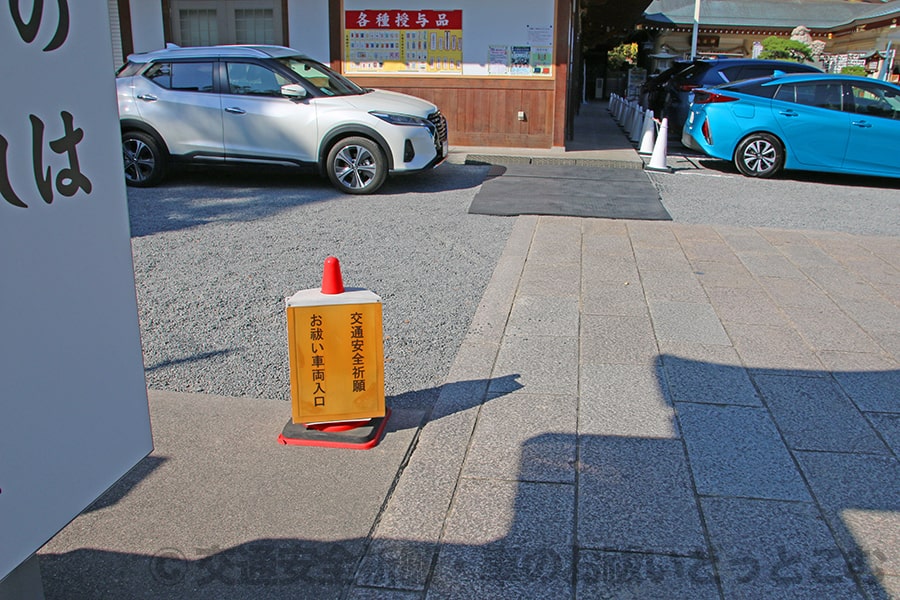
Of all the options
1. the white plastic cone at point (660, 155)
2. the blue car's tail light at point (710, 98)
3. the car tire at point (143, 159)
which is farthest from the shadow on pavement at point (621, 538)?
the blue car's tail light at point (710, 98)

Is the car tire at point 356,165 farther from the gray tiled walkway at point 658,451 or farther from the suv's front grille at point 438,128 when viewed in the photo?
the gray tiled walkway at point 658,451

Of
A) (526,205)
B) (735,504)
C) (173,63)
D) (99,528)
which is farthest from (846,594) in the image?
(173,63)

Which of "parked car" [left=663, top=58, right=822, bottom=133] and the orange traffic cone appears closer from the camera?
the orange traffic cone

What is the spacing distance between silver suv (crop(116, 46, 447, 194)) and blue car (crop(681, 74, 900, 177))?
4739 mm

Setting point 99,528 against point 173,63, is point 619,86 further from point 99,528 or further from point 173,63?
point 99,528

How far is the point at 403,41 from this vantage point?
1335cm

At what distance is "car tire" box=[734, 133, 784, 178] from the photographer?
11305 mm

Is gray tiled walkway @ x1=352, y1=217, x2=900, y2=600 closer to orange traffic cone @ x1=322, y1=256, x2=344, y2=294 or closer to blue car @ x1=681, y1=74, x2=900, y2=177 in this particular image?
orange traffic cone @ x1=322, y1=256, x2=344, y2=294

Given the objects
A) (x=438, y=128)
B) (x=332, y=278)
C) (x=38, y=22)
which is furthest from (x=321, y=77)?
(x=38, y=22)

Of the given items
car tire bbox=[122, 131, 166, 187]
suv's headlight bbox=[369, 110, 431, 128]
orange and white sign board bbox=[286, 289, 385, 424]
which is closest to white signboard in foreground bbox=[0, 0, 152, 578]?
orange and white sign board bbox=[286, 289, 385, 424]

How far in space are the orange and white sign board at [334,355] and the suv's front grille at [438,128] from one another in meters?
6.69

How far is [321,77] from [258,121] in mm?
1181

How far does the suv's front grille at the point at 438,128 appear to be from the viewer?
987 centimetres

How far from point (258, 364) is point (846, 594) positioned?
10.2ft
